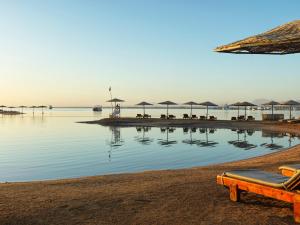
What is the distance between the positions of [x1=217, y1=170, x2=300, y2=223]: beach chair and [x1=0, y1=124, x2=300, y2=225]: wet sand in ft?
0.83

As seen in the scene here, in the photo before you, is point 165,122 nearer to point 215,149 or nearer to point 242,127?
point 242,127

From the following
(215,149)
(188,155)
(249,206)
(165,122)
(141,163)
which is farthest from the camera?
(165,122)

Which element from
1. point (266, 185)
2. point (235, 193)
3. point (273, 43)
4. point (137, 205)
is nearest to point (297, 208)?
point (266, 185)

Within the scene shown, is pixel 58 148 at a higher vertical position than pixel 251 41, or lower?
lower

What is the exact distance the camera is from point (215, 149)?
55.7 feet

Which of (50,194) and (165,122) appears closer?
(50,194)

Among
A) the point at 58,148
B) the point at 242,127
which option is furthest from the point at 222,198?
the point at 242,127

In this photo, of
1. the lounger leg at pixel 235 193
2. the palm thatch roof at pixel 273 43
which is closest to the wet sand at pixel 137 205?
the lounger leg at pixel 235 193

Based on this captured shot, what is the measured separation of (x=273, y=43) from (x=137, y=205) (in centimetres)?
329

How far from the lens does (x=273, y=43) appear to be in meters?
5.61

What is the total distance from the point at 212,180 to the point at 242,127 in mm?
26195

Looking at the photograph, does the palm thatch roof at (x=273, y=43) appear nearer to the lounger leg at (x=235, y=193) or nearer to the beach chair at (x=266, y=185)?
the beach chair at (x=266, y=185)

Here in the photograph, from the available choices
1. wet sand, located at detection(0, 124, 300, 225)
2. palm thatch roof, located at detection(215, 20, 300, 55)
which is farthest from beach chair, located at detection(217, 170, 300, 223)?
palm thatch roof, located at detection(215, 20, 300, 55)

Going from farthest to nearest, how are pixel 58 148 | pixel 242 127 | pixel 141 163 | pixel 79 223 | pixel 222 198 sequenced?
1. pixel 242 127
2. pixel 58 148
3. pixel 141 163
4. pixel 222 198
5. pixel 79 223
